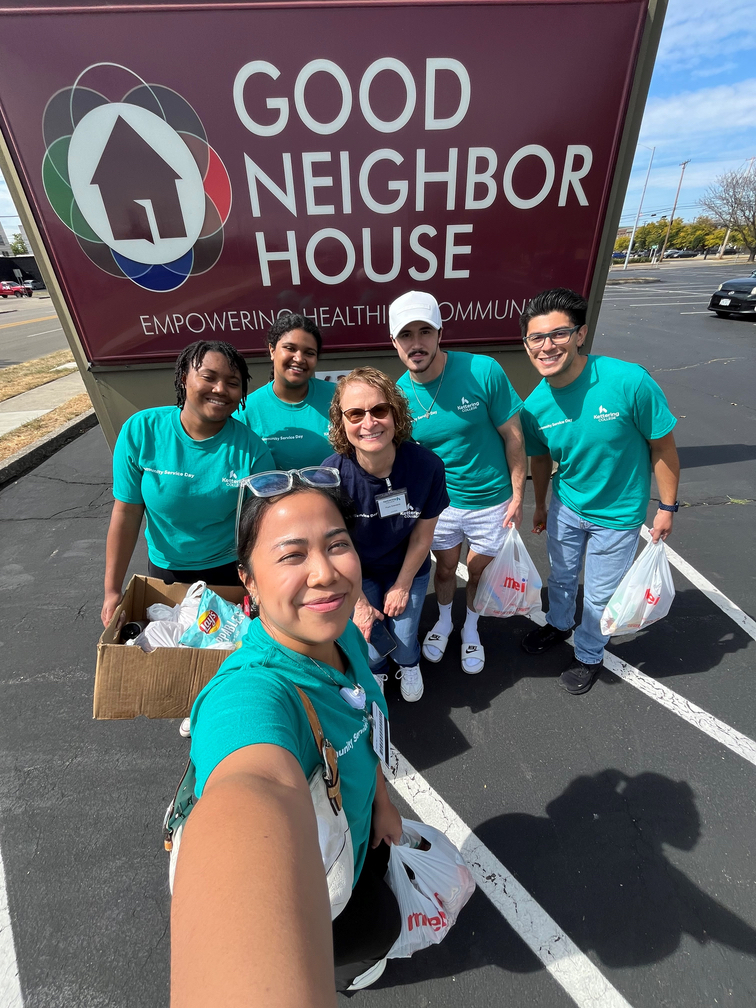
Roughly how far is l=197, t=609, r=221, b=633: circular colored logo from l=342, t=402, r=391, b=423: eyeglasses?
102cm

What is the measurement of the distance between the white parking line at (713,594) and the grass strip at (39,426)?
6453 mm

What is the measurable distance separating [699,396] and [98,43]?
28.3 feet

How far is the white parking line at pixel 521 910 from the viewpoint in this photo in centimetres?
152

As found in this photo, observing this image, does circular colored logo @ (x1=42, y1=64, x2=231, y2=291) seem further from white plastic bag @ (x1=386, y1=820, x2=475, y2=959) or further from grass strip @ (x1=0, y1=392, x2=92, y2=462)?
A: white plastic bag @ (x1=386, y1=820, x2=475, y2=959)

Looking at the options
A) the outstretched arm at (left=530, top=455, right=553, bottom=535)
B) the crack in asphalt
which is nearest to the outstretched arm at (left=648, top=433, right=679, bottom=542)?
the outstretched arm at (left=530, top=455, right=553, bottom=535)

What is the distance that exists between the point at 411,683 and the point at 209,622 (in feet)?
4.18

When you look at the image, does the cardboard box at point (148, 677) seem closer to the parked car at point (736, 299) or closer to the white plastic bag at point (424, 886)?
the white plastic bag at point (424, 886)

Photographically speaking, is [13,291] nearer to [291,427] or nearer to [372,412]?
[291,427]

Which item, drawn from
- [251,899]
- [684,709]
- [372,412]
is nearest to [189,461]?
[372,412]

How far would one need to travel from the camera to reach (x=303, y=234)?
134 inches

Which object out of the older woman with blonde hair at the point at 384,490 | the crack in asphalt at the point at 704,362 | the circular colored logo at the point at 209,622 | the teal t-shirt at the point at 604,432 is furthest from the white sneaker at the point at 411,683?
the crack in asphalt at the point at 704,362

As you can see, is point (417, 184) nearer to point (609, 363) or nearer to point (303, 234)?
point (303, 234)

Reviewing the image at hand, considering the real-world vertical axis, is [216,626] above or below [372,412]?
below

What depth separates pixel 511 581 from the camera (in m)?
2.66
